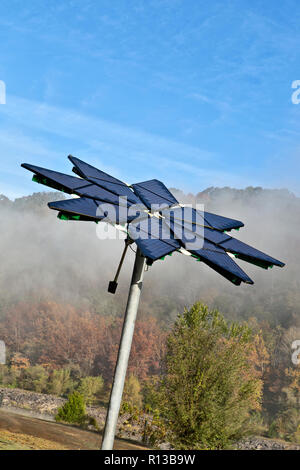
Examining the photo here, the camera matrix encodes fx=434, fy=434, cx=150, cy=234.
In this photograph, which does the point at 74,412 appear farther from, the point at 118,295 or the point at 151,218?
the point at 118,295

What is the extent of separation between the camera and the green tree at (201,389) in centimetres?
1461

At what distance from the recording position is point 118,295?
9019cm

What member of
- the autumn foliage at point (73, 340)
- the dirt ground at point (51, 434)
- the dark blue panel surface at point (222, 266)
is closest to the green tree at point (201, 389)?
the dirt ground at point (51, 434)

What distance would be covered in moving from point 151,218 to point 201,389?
32.9 ft

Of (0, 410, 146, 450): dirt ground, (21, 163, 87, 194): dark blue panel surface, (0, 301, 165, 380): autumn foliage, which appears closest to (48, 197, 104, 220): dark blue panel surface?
(21, 163, 87, 194): dark blue panel surface

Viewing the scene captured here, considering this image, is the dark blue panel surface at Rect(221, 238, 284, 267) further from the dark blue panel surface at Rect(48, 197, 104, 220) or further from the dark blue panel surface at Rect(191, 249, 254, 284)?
the dark blue panel surface at Rect(48, 197, 104, 220)

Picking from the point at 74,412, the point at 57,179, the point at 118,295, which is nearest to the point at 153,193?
the point at 57,179

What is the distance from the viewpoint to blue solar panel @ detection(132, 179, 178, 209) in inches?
292

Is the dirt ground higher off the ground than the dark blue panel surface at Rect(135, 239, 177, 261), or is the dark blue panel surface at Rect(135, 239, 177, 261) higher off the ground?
the dark blue panel surface at Rect(135, 239, 177, 261)

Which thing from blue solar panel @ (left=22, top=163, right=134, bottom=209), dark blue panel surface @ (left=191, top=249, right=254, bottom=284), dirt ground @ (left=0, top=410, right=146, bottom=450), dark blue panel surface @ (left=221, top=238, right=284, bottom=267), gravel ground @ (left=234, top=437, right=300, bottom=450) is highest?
blue solar panel @ (left=22, top=163, right=134, bottom=209)

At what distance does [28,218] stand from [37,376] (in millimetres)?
86965

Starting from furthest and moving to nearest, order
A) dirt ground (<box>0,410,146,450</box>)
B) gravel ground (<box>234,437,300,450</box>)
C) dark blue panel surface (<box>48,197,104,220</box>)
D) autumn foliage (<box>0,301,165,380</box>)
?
autumn foliage (<box>0,301,165,380</box>) → gravel ground (<box>234,437,300,450</box>) → dirt ground (<box>0,410,146,450</box>) → dark blue panel surface (<box>48,197,104,220</box>)

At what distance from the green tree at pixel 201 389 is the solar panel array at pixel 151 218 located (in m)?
8.59

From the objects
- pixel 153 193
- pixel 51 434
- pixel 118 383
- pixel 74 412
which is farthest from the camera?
pixel 74 412
